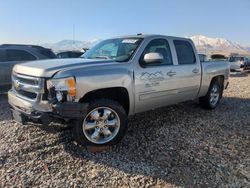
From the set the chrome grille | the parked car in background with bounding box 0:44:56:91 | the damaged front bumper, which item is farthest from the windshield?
the parked car in background with bounding box 0:44:56:91

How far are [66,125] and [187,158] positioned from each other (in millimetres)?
1978

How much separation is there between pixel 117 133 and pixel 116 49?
Answer: 1760 millimetres

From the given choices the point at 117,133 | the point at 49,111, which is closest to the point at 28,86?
the point at 49,111

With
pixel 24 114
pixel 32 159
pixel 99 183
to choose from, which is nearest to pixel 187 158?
pixel 99 183

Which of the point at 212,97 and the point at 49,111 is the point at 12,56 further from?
the point at 212,97

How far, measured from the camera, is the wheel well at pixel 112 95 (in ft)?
14.1

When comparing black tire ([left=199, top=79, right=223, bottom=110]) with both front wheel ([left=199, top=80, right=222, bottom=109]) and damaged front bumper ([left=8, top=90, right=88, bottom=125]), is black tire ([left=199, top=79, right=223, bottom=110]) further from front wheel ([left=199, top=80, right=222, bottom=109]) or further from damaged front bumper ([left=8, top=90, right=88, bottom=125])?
damaged front bumper ([left=8, top=90, right=88, bottom=125])

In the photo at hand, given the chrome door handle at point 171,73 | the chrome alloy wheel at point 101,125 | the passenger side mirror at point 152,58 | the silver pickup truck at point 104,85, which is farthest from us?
the chrome door handle at point 171,73

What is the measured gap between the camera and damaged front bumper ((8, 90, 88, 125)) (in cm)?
382

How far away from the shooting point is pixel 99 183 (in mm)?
3451

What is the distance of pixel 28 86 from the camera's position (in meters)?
4.20

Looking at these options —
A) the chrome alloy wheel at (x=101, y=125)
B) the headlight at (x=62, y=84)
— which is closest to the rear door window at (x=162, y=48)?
the chrome alloy wheel at (x=101, y=125)

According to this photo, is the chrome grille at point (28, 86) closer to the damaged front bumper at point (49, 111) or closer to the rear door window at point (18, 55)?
the damaged front bumper at point (49, 111)

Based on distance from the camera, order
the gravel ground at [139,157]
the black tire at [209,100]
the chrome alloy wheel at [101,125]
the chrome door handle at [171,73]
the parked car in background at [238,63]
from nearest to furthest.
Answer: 1. the gravel ground at [139,157]
2. the chrome alloy wheel at [101,125]
3. the chrome door handle at [171,73]
4. the black tire at [209,100]
5. the parked car in background at [238,63]
